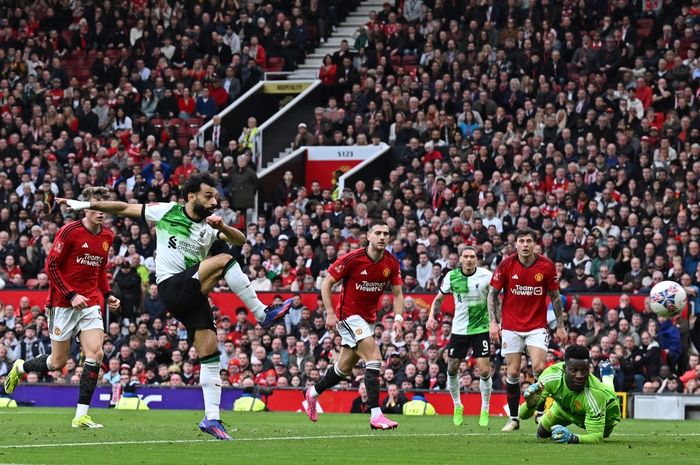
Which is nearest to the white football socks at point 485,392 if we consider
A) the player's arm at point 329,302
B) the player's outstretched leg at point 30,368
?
the player's arm at point 329,302

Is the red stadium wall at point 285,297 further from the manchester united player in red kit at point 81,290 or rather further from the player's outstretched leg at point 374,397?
the manchester united player in red kit at point 81,290

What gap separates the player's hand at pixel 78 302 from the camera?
656 inches

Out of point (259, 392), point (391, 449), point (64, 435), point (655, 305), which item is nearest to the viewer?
point (391, 449)

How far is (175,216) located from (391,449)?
319 centimetres

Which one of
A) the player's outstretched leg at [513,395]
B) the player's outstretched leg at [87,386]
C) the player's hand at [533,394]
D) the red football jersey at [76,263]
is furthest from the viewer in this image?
the player's outstretched leg at [513,395]

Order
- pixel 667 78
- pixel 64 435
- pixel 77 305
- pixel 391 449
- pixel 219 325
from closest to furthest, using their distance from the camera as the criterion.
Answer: pixel 391 449, pixel 64 435, pixel 77 305, pixel 219 325, pixel 667 78

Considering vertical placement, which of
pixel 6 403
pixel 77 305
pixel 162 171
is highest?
pixel 162 171

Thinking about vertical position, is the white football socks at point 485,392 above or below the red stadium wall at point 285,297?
below

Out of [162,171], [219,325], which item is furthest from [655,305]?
[162,171]

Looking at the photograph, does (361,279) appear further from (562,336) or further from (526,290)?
(562,336)

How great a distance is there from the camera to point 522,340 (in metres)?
18.1

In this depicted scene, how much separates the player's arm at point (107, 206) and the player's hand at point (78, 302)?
3.08m

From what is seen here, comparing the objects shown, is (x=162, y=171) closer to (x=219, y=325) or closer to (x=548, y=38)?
(x=219, y=325)

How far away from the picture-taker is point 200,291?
13883 millimetres
